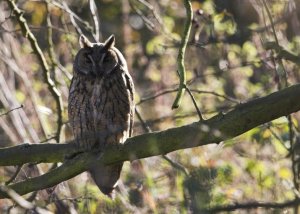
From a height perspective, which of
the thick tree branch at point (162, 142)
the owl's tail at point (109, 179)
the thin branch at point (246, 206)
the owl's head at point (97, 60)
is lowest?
the thin branch at point (246, 206)

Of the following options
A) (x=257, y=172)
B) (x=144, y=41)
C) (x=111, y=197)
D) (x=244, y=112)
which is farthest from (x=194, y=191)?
(x=144, y=41)

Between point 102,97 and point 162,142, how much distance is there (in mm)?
969

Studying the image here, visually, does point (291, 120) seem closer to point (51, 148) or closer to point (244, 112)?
point (244, 112)

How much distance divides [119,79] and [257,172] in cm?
126

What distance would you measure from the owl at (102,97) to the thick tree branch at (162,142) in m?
0.60

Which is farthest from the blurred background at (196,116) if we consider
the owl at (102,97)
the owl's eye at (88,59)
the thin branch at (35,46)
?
the owl's eye at (88,59)

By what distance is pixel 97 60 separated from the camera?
4363mm

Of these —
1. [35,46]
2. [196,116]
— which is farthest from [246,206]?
[196,116]

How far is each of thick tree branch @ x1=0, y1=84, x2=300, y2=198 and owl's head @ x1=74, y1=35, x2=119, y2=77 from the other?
79 centimetres

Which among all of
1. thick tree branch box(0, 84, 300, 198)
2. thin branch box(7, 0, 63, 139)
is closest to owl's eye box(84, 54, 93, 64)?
thin branch box(7, 0, 63, 139)

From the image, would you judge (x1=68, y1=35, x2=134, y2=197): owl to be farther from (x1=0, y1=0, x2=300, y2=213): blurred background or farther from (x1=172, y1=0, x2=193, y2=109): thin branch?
(x1=172, y1=0, x2=193, y2=109): thin branch

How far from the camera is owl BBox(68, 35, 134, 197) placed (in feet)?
14.1

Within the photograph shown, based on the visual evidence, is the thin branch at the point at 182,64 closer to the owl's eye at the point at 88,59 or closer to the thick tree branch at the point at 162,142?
the thick tree branch at the point at 162,142

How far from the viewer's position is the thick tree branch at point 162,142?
3.22 meters
